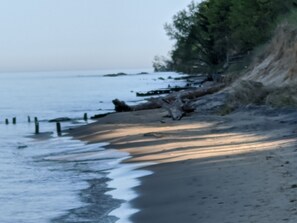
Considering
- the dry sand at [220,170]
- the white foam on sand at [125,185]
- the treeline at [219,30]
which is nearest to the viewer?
the dry sand at [220,170]

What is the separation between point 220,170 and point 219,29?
67.8 m

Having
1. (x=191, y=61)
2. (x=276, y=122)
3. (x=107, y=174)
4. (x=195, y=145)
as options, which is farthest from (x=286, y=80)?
(x=191, y=61)

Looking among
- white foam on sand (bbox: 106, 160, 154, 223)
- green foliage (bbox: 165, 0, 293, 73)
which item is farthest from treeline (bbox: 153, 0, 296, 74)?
white foam on sand (bbox: 106, 160, 154, 223)

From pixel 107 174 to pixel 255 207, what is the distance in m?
6.44

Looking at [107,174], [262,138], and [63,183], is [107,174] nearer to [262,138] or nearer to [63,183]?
[63,183]

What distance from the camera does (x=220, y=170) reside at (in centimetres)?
1180

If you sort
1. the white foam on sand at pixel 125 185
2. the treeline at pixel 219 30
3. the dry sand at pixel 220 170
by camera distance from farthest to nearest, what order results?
the treeline at pixel 219 30
the white foam on sand at pixel 125 185
the dry sand at pixel 220 170

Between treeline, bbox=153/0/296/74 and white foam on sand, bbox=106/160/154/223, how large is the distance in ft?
95.0

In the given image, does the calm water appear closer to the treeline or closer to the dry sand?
the dry sand

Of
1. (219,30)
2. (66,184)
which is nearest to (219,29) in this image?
(219,30)

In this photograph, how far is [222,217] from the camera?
26.7 ft

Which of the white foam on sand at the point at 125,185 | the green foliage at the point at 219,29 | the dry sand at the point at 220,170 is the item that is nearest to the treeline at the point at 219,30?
the green foliage at the point at 219,29

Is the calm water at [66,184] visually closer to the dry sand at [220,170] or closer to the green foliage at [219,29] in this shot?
the dry sand at [220,170]

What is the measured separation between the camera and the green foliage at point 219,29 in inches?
1972
